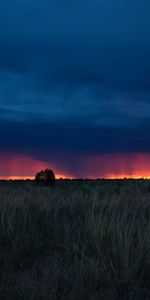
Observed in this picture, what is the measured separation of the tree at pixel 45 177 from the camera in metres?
41.4

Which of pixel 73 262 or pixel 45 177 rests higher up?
pixel 45 177

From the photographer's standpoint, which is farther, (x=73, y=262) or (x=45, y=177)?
(x=45, y=177)

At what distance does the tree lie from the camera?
41.4 metres

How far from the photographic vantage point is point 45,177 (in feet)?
136

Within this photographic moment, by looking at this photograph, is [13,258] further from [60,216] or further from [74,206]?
[74,206]

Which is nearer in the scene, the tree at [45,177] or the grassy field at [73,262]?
the grassy field at [73,262]

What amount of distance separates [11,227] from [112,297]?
11.7ft

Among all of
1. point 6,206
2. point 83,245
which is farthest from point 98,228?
point 6,206

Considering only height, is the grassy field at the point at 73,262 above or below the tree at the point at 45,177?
below

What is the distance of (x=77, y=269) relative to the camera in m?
6.80

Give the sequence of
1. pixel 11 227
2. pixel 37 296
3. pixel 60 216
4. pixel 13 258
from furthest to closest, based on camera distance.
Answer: pixel 60 216
pixel 11 227
pixel 13 258
pixel 37 296

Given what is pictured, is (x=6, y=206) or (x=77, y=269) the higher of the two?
(x=6, y=206)

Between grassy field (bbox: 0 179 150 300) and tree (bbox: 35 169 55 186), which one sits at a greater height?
tree (bbox: 35 169 55 186)

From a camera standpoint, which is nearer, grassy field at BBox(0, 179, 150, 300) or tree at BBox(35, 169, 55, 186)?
grassy field at BBox(0, 179, 150, 300)
